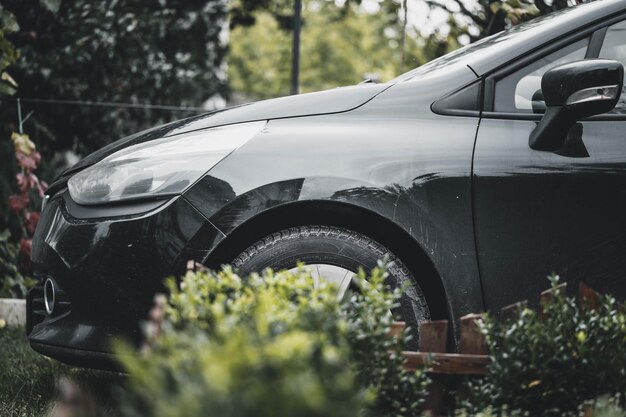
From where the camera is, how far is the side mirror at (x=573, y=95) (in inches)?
105

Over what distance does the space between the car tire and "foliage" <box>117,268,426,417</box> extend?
59 centimetres

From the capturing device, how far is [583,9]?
298 cm

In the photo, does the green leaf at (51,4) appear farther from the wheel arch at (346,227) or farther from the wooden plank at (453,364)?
the wooden plank at (453,364)

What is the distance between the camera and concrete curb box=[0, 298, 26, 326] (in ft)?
15.4

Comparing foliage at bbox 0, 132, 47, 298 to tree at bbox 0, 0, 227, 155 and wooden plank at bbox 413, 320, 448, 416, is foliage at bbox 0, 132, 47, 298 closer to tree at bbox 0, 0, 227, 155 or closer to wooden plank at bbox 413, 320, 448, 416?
tree at bbox 0, 0, 227, 155

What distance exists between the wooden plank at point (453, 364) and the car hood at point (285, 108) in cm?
100

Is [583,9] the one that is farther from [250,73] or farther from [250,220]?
[250,73]

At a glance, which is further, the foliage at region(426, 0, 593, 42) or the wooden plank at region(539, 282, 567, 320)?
the foliage at region(426, 0, 593, 42)

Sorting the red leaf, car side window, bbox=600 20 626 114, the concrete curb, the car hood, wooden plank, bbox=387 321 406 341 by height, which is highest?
car side window, bbox=600 20 626 114

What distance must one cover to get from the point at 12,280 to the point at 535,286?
132 inches

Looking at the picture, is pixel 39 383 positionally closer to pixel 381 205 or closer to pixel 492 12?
pixel 381 205

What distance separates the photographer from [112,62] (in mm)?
7227

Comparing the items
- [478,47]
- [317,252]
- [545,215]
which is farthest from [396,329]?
[478,47]

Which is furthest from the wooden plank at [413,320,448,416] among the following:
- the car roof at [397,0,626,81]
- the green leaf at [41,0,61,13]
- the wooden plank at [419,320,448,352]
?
the green leaf at [41,0,61,13]
